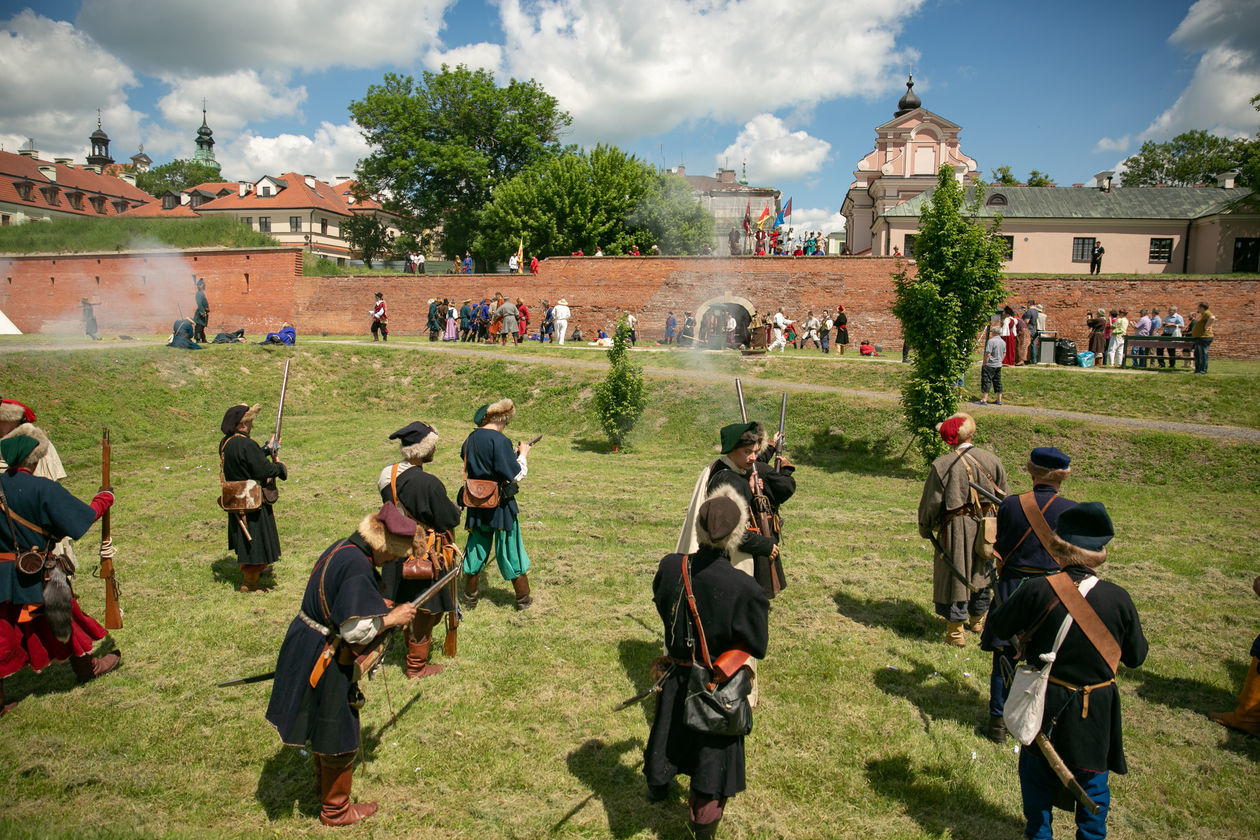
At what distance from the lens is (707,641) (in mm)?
3221

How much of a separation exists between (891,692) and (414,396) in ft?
54.8

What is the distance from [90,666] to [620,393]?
35.3ft

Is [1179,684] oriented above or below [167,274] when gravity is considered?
below

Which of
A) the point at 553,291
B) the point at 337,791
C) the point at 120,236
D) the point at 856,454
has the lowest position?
the point at 337,791

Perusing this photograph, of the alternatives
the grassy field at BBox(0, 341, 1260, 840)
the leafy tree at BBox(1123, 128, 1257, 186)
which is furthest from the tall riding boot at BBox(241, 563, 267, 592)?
the leafy tree at BBox(1123, 128, 1257, 186)

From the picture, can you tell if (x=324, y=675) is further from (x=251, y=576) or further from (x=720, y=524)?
(x=251, y=576)

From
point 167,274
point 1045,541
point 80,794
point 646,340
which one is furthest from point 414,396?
point 167,274

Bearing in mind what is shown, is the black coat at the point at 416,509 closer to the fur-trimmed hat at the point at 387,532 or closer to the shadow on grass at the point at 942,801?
the fur-trimmed hat at the point at 387,532

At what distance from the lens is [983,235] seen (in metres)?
12.2

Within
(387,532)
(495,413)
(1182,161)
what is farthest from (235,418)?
(1182,161)

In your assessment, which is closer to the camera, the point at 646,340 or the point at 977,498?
the point at 977,498

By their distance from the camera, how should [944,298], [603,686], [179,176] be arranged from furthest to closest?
1. [179,176]
2. [944,298]
3. [603,686]

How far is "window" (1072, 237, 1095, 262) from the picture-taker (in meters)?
35.6

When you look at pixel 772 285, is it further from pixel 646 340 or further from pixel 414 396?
pixel 414 396
